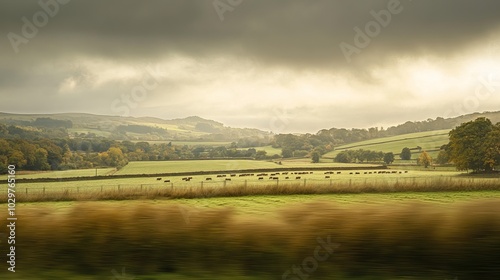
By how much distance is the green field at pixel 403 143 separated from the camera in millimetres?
102075

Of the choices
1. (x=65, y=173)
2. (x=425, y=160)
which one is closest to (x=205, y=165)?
(x=65, y=173)

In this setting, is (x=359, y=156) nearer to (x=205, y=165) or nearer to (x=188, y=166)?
(x=205, y=165)

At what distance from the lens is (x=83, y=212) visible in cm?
716

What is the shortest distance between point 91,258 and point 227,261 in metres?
2.01

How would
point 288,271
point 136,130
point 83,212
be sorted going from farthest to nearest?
point 136,130, point 83,212, point 288,271

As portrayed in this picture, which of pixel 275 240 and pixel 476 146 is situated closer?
pixel 275 240

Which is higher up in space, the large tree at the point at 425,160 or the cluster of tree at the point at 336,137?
the cluster of tree at the point at 336,137

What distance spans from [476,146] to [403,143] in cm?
4570

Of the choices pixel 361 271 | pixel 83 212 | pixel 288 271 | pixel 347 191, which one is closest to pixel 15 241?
pixel 83 212

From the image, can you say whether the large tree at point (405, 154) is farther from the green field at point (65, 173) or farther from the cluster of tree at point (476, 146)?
the green field at point (65, 173)

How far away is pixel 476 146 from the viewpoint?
63969 mm

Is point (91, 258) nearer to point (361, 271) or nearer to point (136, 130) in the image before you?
point (361, 271)

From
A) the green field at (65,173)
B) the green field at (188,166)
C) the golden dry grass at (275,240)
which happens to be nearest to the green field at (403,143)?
the green field at (188,166)

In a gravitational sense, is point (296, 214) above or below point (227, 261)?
above
